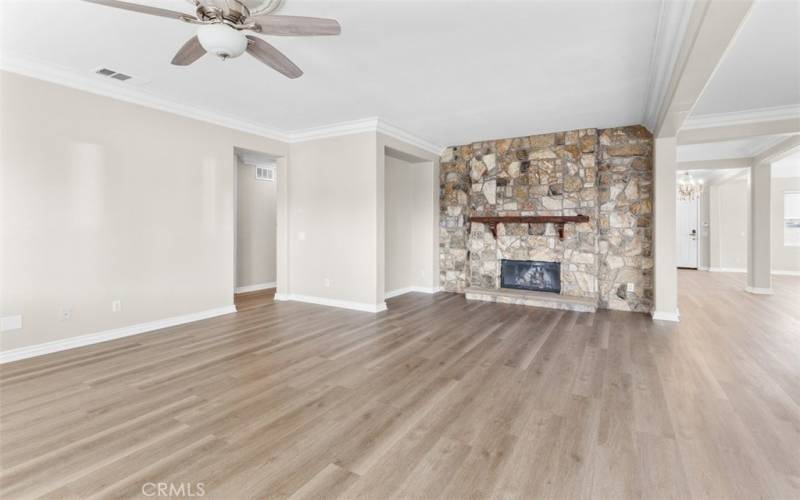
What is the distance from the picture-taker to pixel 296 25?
224 centimetres

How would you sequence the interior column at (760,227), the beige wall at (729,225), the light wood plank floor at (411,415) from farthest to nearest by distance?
the beige wall at (729,225) → the interior column at (760,227) → the light wood plank floor at (411,415)

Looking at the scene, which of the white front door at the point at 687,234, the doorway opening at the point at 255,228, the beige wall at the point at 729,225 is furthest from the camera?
the white front door at the point at 687,234

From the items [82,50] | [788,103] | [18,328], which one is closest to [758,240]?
[788,103]

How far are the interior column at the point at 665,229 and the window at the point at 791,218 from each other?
761cm

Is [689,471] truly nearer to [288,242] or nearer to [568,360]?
[568,360]

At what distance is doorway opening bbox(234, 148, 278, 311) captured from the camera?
7.14 m

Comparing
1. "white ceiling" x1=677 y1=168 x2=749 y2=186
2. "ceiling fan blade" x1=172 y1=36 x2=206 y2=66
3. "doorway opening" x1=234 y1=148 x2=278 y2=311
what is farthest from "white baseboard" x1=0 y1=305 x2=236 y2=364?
"white ceiling" x1=677 y1=168 x2=749 y2=186

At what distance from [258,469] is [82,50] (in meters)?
3.88

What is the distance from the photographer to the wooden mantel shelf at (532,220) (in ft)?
18.9

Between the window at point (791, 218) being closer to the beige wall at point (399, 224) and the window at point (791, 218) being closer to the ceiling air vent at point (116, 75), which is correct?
the beige wall at point (399, 224)

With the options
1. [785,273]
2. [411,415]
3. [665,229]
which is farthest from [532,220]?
[785,273]

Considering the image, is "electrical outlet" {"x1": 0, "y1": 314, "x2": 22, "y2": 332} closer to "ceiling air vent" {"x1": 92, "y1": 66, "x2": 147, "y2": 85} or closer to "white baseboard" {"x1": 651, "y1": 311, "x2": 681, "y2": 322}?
"ceiling air vent" {"x1": 92, "y1": 66, "x2": 147, "y2": 85}

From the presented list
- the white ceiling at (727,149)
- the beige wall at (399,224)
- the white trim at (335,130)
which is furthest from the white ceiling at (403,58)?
the white ceiling at (727,149)

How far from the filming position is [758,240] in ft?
22.1
